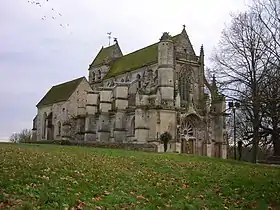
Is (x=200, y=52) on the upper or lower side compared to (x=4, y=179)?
upper

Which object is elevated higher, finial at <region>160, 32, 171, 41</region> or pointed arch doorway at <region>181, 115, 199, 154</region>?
finial at <region>160, 32, 171, 41</region>

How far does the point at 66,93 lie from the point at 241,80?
41.6 m

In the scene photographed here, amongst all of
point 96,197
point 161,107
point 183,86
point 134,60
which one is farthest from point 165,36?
point 96,197

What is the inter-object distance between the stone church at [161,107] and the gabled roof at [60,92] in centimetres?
500

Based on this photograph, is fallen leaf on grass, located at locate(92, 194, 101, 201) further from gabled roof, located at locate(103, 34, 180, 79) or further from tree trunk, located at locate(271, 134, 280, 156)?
gabled roof, located at locate(103, 34, 180, 79)

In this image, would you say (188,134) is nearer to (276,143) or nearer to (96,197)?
(276,143)

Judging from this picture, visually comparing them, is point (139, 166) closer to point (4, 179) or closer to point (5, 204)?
point (4, 179)

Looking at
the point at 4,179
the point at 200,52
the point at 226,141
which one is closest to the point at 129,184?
the point at 4,179

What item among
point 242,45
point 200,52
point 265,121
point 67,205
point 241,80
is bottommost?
point 67,205

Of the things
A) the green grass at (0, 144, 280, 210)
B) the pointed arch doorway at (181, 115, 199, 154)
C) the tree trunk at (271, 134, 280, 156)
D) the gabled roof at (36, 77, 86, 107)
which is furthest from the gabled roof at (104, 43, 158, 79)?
the green grass at (0, 144, 280, 210)

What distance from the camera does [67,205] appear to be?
1007 centimetres

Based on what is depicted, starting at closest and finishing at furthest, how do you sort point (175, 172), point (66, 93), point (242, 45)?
point (175, 172)
point (242, 45)
point (66, 93)

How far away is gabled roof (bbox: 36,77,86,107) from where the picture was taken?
70375 mm

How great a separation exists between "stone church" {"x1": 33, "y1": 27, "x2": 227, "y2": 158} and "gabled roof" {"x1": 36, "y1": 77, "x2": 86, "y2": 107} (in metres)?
5.00
